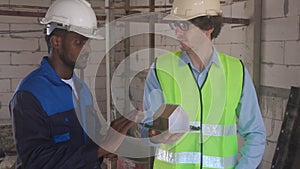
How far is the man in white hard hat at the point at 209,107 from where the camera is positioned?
1.49 metres

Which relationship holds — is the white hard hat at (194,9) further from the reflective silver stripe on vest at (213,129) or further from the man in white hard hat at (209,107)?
the reflective silver stripe on vest at (213,129)

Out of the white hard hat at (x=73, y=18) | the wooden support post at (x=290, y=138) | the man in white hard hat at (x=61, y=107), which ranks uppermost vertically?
the white hard hat at (x=73, y=18)

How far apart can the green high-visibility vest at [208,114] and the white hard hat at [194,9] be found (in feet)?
0.97

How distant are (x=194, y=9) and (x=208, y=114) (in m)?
0.52

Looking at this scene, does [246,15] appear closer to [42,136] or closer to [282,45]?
[282,45]

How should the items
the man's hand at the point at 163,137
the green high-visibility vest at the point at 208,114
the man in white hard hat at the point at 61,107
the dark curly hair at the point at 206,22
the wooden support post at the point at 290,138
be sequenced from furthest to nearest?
the wooden support post at the point at 290,138 → the dark curly hair at the point at 206,22 → the green high-visibility vest at the point at 208,114 → the man's hand at the point at 163,137 → the man in white hard hat at the point at 61,107

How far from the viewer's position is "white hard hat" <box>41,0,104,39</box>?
136 cm

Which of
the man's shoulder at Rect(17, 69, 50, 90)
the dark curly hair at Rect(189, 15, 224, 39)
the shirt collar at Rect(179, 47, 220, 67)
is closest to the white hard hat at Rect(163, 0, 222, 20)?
the dark curly hair at Rect(189, 15, 224, 39)

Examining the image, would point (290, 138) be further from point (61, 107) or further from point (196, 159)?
point (61, 107)

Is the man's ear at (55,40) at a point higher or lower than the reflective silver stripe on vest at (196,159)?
higher

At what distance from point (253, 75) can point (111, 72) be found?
2.41 m

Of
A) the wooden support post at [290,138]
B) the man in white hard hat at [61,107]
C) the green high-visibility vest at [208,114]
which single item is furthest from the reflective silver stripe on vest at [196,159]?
the wooden support post at [290,138]

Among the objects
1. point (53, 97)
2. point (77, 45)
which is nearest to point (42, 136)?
point (53, 97)

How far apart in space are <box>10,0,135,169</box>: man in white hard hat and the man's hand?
5.4 inches
